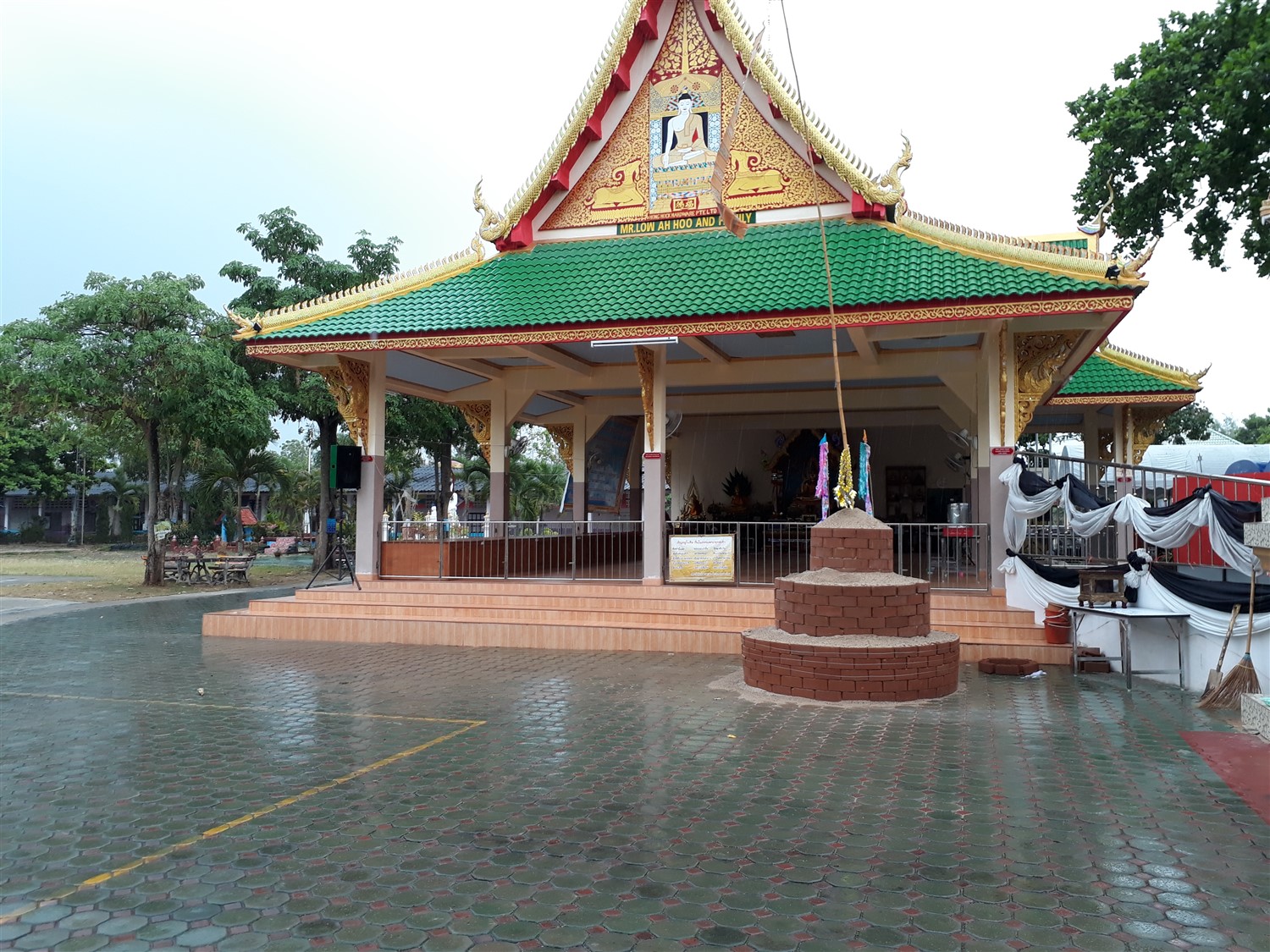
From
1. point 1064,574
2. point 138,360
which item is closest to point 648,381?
point 1064,574

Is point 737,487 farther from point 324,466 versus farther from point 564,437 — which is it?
point 324,466

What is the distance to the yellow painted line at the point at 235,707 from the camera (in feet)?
22.4

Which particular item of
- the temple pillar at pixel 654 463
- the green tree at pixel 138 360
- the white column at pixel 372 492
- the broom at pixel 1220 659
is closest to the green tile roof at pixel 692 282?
the temple pillar at pixel 654 463

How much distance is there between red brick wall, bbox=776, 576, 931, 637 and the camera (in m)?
7.66

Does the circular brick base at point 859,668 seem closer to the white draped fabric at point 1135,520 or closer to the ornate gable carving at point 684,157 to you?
the white draped fabric at point 1135,520

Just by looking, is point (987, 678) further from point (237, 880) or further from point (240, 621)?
point (240, 621)

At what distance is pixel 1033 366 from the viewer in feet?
36.2

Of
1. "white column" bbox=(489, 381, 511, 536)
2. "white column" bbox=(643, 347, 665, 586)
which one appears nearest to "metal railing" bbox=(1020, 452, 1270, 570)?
"white column" bbox=(643, 347, 665, 586)

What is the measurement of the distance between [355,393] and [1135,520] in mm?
9982

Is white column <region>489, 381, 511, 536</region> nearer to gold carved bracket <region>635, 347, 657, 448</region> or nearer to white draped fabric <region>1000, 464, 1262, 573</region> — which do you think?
gold carved bracket <region>635, 347, 657, 448</region>

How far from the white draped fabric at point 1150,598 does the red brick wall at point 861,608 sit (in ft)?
8.00

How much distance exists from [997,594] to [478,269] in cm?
849

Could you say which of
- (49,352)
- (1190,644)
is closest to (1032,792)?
(1190,644)

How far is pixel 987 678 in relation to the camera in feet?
27.8
